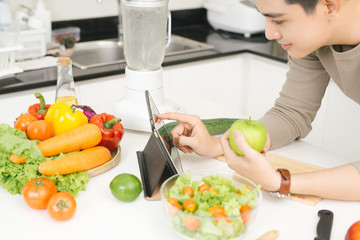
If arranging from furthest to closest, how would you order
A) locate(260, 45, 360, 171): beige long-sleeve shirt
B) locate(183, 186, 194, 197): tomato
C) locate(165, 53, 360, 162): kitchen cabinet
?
1. locate(165, 53, 360, 162): kitchen cabinet
2. locate(260, 45, 360, 171): beige long-sleeve shirt
3. locate(183, 186, 194, 197): tomato

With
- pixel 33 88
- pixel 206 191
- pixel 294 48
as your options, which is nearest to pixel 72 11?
pixel 33 88

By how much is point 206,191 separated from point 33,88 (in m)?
1.30

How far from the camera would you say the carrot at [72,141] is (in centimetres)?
111

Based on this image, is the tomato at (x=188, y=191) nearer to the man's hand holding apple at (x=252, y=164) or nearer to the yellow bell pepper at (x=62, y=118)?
the man's hand holding apple at (x=252, y=164)

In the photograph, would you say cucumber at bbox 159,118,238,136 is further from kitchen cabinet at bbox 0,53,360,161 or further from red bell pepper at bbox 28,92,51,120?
red bell pepper at bbox 28,92,51,120

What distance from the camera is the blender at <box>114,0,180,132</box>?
55.6 inches

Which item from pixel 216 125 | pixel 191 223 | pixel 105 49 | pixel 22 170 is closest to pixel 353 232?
pixel 191 223

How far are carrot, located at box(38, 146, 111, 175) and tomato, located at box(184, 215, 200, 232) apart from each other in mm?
377

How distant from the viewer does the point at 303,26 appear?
3.49 ft

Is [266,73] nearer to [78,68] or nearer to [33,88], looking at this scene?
[78,68]

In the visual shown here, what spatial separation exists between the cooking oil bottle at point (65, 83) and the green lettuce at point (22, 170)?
1.03ft

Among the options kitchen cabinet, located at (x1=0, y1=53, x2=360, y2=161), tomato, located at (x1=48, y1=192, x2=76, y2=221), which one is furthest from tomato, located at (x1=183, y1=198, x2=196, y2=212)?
kitchen cabinet, located at (x1=0, y1=53, x2=360, y2=161)

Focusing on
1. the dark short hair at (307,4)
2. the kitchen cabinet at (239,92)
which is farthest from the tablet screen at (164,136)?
the kitchen cabinet at (239,92)

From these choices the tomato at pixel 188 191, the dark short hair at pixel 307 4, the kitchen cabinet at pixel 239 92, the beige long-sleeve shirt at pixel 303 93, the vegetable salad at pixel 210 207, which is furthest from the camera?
the kitchen cabinet at pixel 239 92
